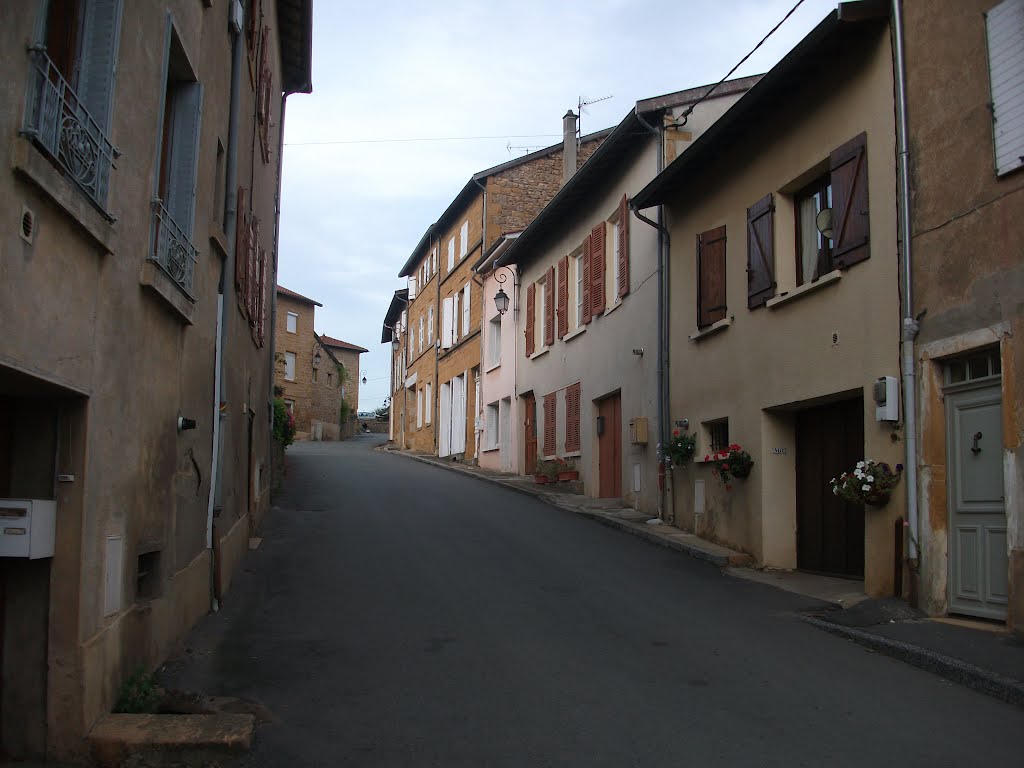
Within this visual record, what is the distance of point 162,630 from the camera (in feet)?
21.0

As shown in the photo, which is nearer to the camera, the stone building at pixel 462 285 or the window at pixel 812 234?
the window at pixel 812 234

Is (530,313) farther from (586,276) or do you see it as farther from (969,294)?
(969,294)

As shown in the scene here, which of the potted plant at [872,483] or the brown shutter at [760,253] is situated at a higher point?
the brown shutter at [760,253]

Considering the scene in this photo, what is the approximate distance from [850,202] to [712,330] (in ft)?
10.9

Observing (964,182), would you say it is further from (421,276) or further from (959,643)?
(421,276)

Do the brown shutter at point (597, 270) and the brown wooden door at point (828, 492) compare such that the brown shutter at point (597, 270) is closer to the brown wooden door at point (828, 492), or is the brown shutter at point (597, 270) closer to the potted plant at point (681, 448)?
the potted plant at point (681, 448)

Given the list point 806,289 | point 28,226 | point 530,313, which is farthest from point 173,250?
point 530,313

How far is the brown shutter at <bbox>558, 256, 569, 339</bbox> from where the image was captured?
19.8m

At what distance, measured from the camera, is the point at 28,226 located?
4.00 metres

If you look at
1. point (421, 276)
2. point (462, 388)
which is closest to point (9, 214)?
point (462, 388)

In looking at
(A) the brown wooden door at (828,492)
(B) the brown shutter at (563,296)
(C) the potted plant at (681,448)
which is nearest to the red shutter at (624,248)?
(B) the brown shutter at (563,296)

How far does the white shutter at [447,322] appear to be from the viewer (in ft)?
104

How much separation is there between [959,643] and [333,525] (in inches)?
347

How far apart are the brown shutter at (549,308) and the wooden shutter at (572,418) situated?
1774 mm
